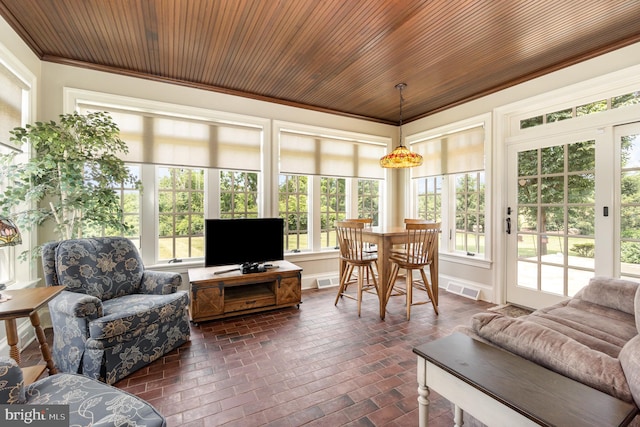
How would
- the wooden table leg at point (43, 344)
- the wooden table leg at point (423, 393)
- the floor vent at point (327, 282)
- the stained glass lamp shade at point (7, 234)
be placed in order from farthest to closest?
the floor vent at point (327, 282), the wooden table leg at point (43, 344), the stained glass lamp shade at point (7, 234), the wooden table leg at point (423, 393)

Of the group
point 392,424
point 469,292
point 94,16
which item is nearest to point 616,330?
point 392,424

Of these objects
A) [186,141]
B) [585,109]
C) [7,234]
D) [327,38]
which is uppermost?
[327,38]

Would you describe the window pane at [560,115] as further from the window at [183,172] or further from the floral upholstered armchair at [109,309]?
the floral upholstered armchair at [109,309]

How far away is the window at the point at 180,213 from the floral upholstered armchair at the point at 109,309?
0.83m

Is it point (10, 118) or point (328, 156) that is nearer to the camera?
point (10, 118)

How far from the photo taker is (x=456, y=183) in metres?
4.42

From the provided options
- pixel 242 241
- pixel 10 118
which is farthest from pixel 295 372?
pixel 10 118

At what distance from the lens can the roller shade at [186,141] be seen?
11.0 feet

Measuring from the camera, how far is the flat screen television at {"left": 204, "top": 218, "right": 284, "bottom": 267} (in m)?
3.29

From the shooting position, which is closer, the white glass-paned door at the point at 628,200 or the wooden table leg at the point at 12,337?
the wooden table leg at the point at 12,337

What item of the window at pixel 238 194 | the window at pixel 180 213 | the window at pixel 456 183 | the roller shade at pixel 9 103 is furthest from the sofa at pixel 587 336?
the roller shade at pixel 9 103

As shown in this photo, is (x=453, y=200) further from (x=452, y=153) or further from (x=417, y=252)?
(x=417, y=252)

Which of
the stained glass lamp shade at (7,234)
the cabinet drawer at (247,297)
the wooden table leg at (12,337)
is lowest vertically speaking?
the cabinet drawer at (247,297)
